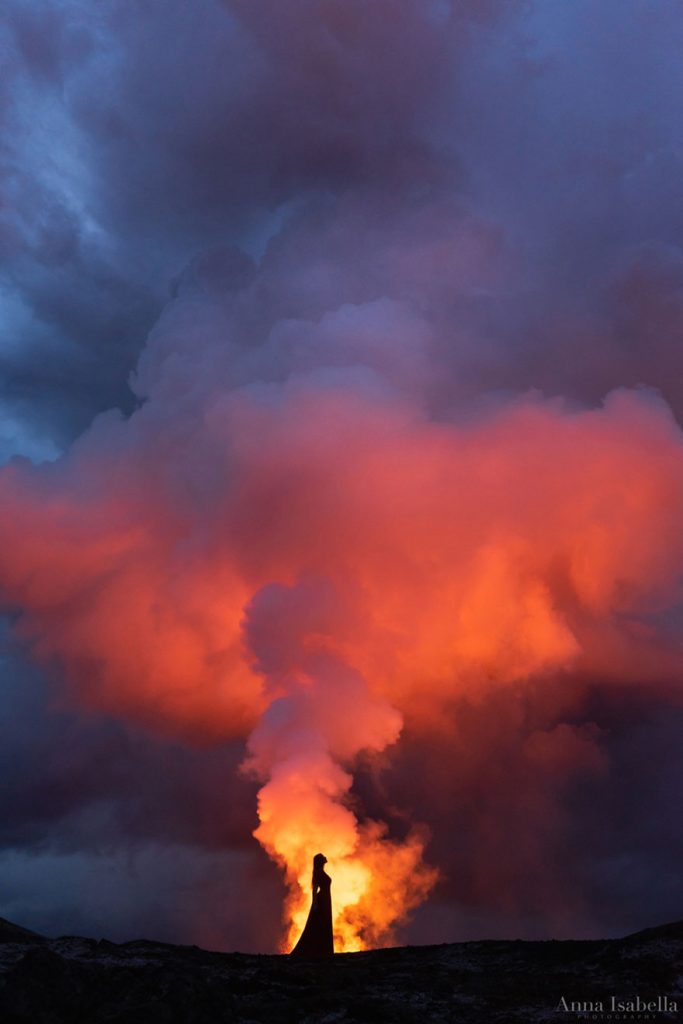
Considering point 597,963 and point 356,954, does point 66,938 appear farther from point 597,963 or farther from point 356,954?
point 597,963

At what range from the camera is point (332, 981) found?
310 ft

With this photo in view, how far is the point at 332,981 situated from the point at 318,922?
821 inches

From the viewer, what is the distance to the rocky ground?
219ft

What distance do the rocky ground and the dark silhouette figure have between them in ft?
12.3

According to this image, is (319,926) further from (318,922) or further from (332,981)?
(332,981)

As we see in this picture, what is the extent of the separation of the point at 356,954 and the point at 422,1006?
93.4ft

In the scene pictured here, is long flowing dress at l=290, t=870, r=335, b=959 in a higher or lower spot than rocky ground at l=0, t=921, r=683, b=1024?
higher

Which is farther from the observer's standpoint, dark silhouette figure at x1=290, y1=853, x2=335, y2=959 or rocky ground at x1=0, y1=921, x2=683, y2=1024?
dark silhouette figure at x1=290, y1=853, x2=335, y2=959

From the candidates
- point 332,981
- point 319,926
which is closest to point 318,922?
point 319,926

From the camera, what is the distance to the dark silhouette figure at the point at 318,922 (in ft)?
370

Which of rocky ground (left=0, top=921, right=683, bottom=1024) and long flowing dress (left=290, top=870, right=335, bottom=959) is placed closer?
rocky ground (left=0, top=921, right=683, bottom=1024)

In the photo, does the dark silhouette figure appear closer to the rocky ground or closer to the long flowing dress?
the long flowing dress

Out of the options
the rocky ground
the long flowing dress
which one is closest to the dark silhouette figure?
the long flowing dress

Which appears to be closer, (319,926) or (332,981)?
(332,981)
